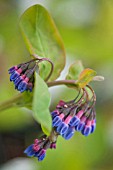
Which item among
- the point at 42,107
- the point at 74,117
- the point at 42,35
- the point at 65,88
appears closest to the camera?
the point at 42,107

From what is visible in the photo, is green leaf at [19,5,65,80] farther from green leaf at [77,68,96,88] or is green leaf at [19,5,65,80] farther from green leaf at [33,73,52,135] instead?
green leaf at [33,73,52,135]

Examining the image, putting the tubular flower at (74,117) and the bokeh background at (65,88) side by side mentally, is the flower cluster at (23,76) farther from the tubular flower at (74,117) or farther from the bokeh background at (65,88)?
the bokeh background at (65,88)

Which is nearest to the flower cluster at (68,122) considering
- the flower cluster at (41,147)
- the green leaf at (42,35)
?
the flower cluster at (41,147)

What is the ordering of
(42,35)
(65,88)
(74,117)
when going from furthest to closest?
(65,88), (42,35), (74,117)

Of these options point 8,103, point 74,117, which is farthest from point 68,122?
point 8,103

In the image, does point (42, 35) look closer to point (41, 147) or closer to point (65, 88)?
point (41, 147)

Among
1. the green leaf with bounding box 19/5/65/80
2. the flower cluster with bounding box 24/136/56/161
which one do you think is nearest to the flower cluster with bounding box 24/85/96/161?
the flower cluster with bounding box 24/136/56/161
